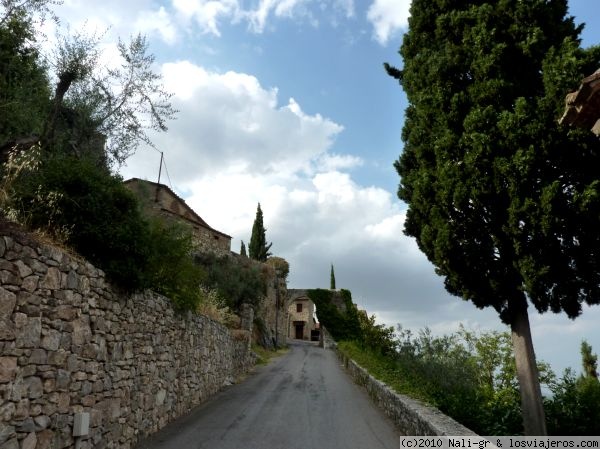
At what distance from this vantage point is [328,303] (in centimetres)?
3975

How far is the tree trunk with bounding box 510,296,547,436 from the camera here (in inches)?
333

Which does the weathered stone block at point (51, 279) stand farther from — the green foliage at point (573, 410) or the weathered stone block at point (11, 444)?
the green foliage at point (573, 410)

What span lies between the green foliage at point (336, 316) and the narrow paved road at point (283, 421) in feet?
67.9

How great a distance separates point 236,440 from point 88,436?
9.95 ft

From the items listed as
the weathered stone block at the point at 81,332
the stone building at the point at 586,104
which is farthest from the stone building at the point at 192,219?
the stone building at the point at 586,104

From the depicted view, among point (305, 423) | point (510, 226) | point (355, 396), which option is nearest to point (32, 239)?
point (305, 423)

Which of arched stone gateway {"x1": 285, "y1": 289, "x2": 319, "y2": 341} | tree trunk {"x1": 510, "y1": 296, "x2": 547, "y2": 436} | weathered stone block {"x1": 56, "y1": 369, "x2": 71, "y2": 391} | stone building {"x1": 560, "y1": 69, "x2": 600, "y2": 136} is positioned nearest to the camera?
weathered stone block {"x1": 56, "y1": 369, "x2": 71, "y2": 391}

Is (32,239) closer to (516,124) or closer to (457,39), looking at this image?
(516,124)

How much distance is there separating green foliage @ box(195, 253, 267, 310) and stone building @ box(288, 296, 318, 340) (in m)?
26.8

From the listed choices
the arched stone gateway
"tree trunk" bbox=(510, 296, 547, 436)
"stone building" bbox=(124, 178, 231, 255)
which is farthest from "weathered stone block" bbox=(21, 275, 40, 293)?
the arched stone gateway

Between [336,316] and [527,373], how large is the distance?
29792 mm

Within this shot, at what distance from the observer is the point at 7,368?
463 centimetres

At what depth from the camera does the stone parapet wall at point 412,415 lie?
6.79 metres

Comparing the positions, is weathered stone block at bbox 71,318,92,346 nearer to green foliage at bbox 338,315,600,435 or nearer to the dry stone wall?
the dry stone wall
